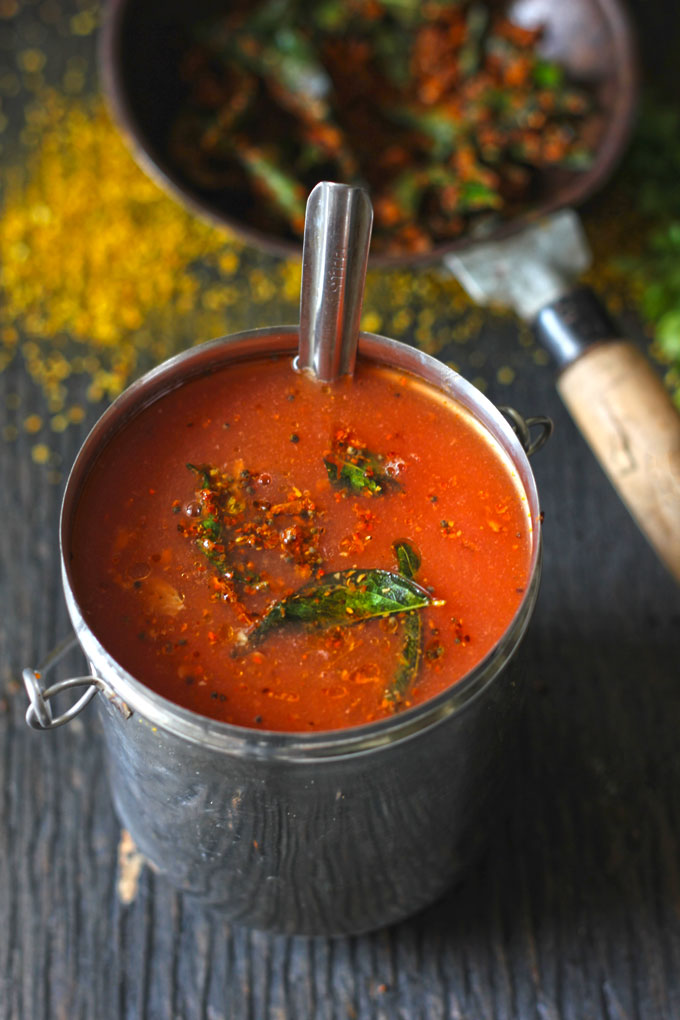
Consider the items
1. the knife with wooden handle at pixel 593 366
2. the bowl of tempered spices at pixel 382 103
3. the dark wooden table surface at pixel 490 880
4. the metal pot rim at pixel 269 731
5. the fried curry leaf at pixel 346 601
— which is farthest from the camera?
the bowl of tempered spices at pixel 382 103

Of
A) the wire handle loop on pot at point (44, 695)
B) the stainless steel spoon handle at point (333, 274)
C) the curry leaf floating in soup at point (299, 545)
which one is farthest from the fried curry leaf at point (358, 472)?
the wire handle loop on pot at point (44, 695)

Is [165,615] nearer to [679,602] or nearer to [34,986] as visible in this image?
[34,986]

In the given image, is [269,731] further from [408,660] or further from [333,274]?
[333,274]

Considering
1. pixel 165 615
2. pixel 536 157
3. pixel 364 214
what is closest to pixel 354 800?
pixel 165 615

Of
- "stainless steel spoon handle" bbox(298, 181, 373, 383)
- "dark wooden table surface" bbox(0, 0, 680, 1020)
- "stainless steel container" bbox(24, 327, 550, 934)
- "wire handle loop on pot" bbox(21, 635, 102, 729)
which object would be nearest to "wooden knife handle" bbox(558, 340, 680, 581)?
"dark wooden table surface" bbox(0, 0, 680, 1020)

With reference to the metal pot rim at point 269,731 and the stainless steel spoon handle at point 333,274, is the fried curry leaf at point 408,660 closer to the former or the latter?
the metal pot rim at point 269,731

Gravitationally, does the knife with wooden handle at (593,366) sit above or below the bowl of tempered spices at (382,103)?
below
